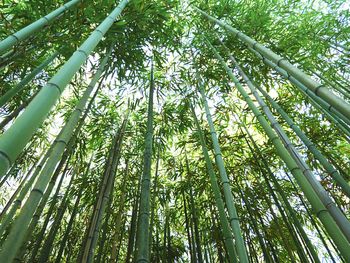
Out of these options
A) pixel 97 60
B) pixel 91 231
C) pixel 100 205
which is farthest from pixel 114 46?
pixel 91 231

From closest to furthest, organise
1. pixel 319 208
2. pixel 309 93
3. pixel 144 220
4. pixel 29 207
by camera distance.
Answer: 1. pixel 29 207
2. pixel 319 208
3. pixel 144 220
4. pixel 309 93

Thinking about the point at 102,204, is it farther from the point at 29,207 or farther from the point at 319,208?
the point at 319,208

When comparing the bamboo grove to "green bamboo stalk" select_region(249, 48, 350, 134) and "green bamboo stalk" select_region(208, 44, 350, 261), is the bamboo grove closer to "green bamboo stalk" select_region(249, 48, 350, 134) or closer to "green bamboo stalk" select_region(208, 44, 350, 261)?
"green bamboo stalk" select_region(249, 48, 350, 134)

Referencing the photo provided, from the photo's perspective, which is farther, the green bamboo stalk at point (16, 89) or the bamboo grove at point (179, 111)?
the bamboo grove at point (179, 111)

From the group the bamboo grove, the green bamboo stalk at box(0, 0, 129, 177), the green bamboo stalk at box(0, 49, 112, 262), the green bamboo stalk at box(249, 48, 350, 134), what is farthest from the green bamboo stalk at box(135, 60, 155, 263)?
the green bamboo stalk at box(249, 48, 350, 134)

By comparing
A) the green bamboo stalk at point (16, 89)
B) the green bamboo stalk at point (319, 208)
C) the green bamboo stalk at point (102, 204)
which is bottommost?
the green bamboo stalk at point (319, 208)

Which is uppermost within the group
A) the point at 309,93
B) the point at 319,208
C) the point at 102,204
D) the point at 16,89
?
the point at 16,89

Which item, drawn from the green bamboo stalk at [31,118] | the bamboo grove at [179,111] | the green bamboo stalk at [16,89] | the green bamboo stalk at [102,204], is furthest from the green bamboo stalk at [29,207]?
the green bamboo stalk at [102,204]

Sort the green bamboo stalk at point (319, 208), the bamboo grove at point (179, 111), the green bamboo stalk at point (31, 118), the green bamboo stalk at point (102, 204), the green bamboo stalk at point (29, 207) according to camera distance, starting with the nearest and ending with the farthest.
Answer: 1. the green bamboo stalk at point (31, 118)
2. the green bamboo stalk at point (29, 207)
3. the green bamboo stalk at point (319, 208)
4. the green bamboo stalk at point (102, 204)
5. the bamboo grove at point (179, 111)

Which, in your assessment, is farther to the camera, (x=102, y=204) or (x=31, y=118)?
(x=102, y=204)

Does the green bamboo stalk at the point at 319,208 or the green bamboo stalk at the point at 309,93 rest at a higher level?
the green bamboo stalk at the point at 309,93

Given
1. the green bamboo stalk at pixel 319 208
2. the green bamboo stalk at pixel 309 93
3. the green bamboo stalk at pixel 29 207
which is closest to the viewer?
the green bamboo stalk at pixel 29 207

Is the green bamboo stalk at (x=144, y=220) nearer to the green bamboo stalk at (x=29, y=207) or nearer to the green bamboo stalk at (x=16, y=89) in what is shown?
the green bamboo stalk at (x=29, y=207)

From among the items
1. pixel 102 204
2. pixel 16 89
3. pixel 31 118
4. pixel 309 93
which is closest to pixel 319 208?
pixel 309 93
